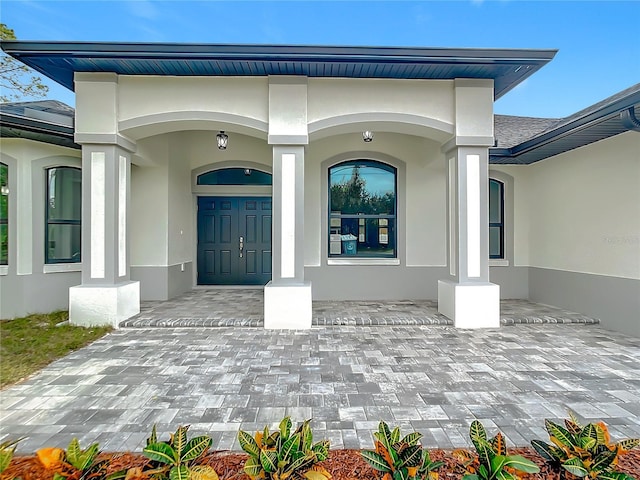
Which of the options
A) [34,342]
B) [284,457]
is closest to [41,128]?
[34,342]

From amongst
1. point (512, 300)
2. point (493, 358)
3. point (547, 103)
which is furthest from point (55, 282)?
point (547, 103)

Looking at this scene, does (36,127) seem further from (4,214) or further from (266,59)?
(266,59)

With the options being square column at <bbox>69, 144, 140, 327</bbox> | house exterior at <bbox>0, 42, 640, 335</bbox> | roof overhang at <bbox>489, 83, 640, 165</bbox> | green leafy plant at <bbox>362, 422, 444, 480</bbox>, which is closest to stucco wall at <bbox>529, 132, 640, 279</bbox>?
house exterior at <bbox>0, 42, 640, 335</bbox>

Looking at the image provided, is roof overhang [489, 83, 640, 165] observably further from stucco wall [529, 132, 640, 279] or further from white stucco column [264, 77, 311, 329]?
white stucco column [264, 77, 311, 329]

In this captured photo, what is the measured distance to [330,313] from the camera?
5941mm

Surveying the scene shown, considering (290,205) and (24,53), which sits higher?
(24,53)

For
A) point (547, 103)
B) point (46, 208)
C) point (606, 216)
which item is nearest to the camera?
point (606, 216)

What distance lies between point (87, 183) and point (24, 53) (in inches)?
67.5

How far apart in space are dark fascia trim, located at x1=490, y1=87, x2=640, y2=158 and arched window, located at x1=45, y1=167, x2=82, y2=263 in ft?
25.9

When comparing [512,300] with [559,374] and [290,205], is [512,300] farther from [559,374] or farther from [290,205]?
[290,205]

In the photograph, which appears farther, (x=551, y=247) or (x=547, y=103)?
(x=547, y=103)

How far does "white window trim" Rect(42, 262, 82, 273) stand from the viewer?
613 cm

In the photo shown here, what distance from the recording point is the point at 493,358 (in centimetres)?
393

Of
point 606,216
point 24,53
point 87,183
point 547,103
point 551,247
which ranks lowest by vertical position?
point 551,247
